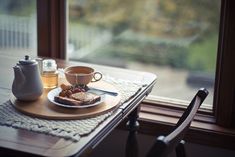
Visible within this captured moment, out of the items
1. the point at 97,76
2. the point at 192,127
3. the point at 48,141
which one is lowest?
the point at 192,127

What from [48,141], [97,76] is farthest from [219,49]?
[48,141]

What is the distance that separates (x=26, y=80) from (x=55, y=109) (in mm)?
132

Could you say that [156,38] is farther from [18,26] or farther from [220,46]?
[18,26]

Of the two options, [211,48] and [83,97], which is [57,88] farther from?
[211,48]

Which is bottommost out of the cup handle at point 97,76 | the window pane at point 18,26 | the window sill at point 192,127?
the window sill at point 192,127

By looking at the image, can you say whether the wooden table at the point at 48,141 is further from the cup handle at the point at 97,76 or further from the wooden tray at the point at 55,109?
the cup handle at the point at 97,76

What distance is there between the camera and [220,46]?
1935 mm

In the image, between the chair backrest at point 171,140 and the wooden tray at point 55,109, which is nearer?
the chair backrest at point 171,140

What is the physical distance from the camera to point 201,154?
6.63 ft

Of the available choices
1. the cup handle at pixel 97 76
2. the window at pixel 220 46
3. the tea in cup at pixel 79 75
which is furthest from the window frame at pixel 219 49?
the tea in cup at pixel 79 75

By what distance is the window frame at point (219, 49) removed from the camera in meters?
1.88

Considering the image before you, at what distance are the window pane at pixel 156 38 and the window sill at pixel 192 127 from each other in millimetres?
115

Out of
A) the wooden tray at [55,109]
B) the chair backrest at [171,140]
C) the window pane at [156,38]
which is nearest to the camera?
the chair backrest at [171,140]

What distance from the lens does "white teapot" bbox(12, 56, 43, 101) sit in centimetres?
143
